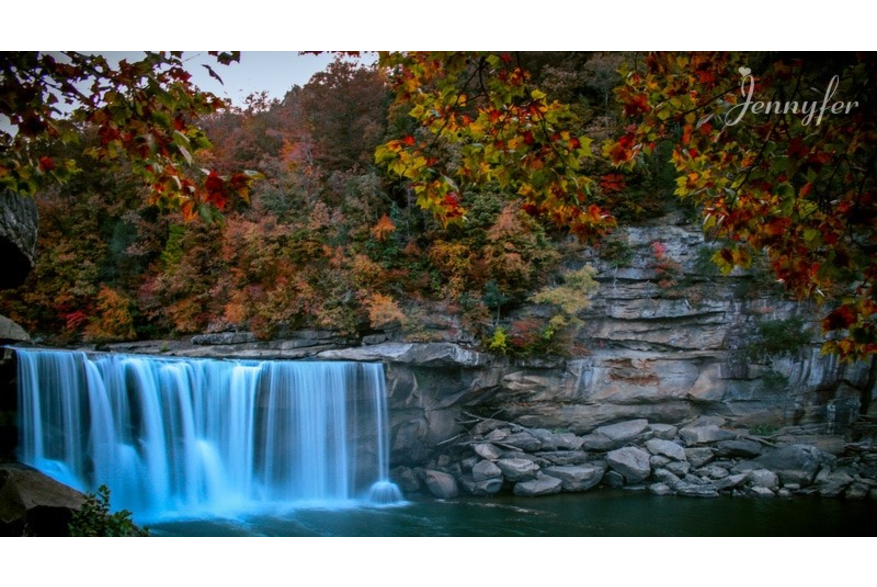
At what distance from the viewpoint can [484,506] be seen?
8688 mm

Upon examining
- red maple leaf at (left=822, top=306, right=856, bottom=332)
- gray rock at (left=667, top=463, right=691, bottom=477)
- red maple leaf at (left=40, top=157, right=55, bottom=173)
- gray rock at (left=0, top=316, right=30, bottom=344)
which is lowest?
gray rock at (left=667, top=463, right=691, bottom=477)

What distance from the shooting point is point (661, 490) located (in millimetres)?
9102

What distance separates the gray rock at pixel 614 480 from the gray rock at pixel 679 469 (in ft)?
3.03

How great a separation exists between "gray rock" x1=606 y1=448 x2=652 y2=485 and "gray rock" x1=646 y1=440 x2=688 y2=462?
0.25m

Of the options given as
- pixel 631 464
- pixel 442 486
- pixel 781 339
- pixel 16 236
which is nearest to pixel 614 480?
pixel 631 464

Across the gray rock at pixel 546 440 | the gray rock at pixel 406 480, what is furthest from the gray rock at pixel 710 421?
the gray rock at pixel 406 480

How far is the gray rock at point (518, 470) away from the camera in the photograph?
919 centimetres

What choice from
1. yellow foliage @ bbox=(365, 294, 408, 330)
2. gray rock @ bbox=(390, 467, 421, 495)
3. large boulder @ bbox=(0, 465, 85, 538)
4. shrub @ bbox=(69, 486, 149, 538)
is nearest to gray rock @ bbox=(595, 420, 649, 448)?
gray rock @ bbox=(390, 467, 421, 495)

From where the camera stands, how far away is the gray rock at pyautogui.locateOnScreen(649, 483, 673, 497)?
907cm

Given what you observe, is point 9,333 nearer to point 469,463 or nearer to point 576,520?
point 469,463

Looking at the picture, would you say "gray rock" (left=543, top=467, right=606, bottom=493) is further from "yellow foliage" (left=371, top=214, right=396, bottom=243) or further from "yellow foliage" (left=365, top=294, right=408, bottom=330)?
"yellow foliage" (left=371, top=214, right=396, bottom=243)

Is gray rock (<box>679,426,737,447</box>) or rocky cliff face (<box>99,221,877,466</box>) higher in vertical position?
rocky cliff face (<box>99,221,877,466</box>)

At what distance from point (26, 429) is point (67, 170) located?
7.00 metres
